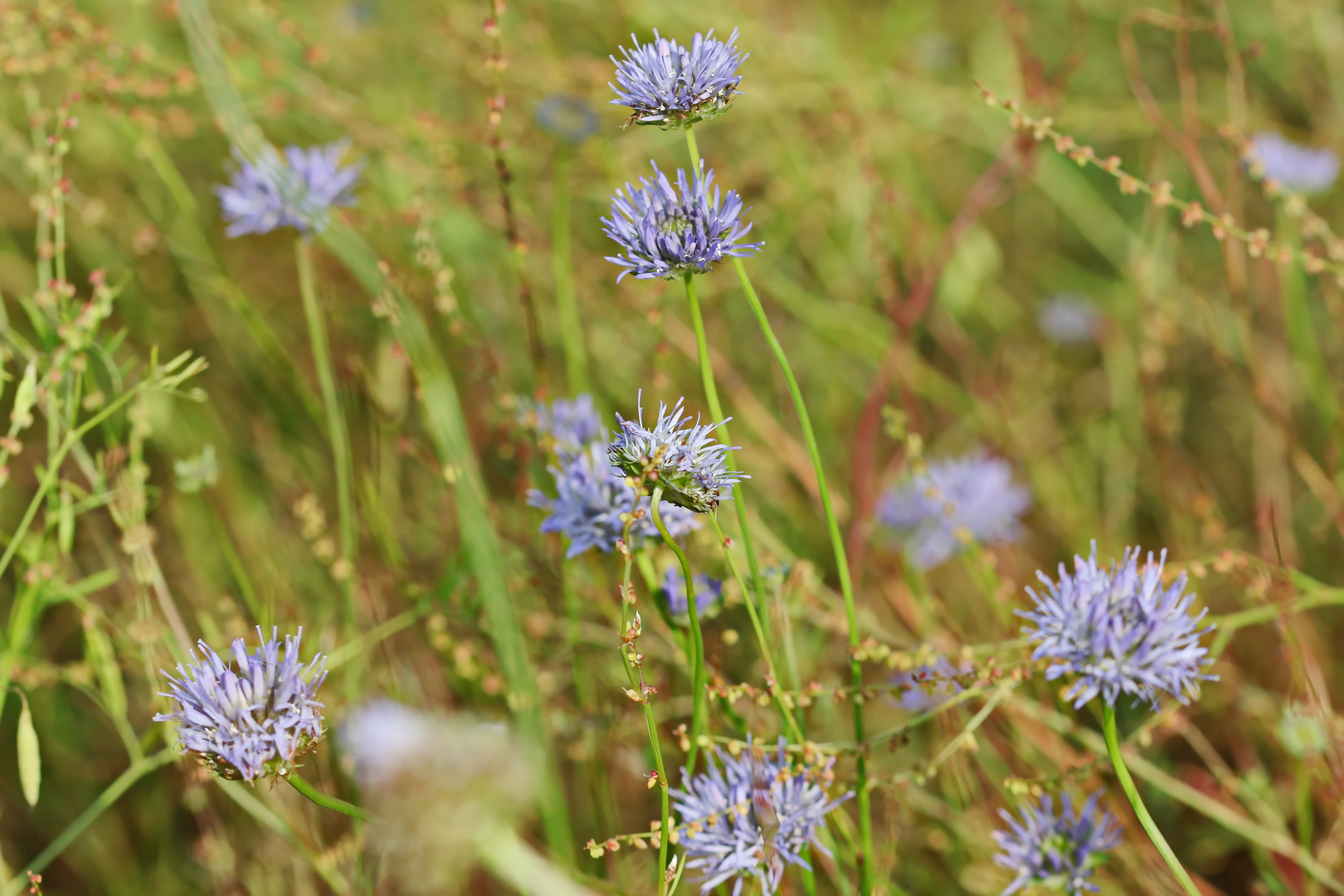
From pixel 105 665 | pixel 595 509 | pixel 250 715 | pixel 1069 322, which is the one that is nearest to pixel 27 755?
pixel 105 665

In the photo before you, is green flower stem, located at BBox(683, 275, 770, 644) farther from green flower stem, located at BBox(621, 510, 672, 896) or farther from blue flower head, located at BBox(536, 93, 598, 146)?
blue flower head, located at BBox(536, 93, 598, 146)

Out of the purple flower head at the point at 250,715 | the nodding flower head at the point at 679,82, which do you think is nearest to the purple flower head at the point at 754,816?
the purple flower head at the point at 250,715

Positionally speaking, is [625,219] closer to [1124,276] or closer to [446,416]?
[446,416]

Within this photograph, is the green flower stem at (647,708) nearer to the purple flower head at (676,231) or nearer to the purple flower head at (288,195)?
the purple flower head at (676,231)

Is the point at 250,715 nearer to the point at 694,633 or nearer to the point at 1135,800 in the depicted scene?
the point at 694,633

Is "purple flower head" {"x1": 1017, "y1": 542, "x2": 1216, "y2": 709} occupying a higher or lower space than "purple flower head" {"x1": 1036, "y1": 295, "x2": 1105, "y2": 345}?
lower

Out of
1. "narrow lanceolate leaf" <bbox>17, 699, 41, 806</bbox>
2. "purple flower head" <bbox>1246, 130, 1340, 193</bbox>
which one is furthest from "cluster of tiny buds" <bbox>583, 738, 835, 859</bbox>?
"purple flower head" <bbox>1246, 130, 1340, 193</bbox>

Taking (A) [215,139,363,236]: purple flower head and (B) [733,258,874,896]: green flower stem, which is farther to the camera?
(A) [215,139,363,236]: purple flower head

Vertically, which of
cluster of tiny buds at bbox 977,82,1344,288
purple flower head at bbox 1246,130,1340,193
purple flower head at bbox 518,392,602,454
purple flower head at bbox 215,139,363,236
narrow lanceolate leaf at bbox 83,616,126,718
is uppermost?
purple flower head at bbox 1246,130,1340,193
